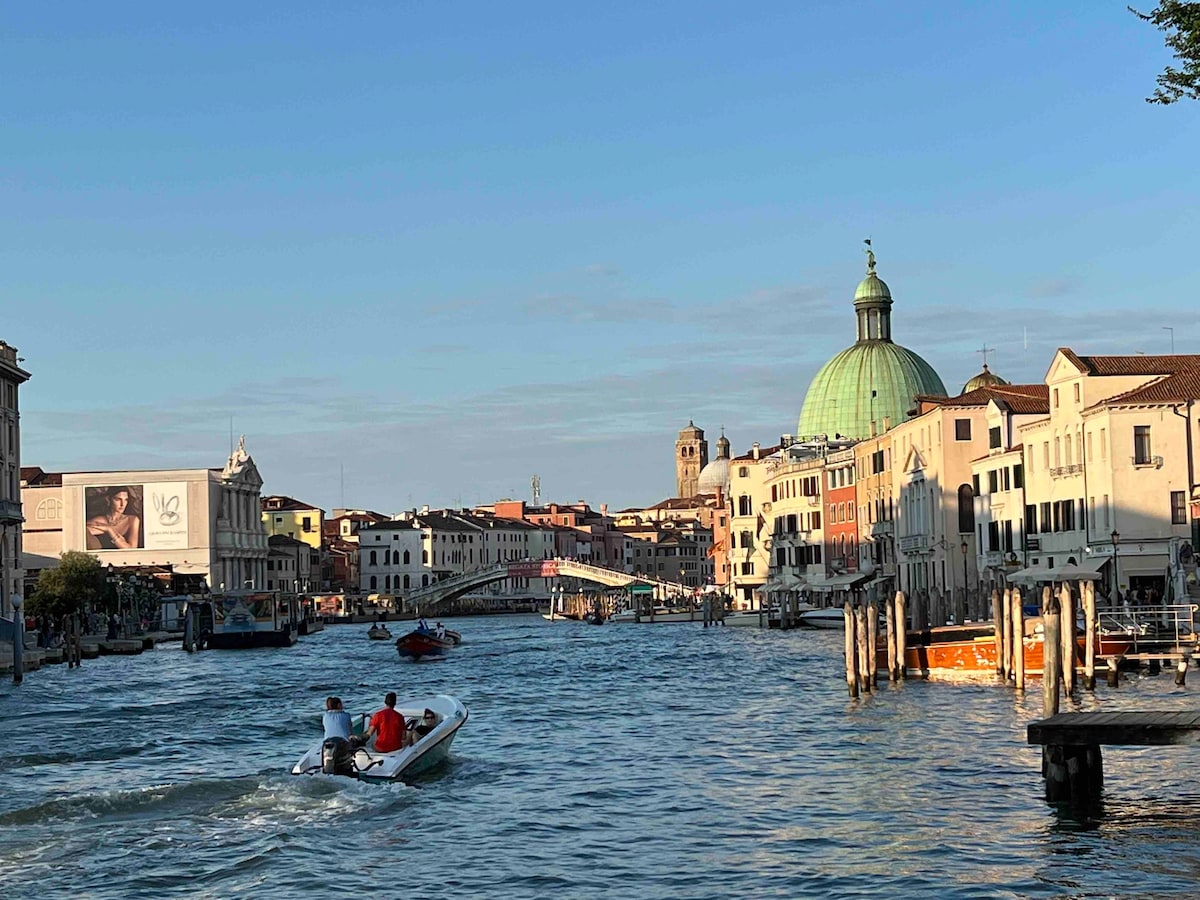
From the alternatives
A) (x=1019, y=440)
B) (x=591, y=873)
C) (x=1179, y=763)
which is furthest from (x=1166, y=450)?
(x=591, y=873)

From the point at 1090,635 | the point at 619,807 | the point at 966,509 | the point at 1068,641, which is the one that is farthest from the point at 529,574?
the point at 619,807

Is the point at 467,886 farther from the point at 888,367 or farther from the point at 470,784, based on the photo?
the point at 888,367

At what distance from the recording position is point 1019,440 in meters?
57.3

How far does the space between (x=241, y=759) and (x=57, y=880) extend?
9928 millimetres

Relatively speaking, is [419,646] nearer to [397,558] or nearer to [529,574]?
[529,574]

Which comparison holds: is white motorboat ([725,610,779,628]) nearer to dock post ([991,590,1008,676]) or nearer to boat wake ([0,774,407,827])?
dock post ([991,590,1008,676])

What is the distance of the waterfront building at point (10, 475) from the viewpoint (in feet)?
216

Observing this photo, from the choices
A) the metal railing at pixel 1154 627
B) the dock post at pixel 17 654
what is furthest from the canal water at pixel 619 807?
the dock post at pixel 17 654

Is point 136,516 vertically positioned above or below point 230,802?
above

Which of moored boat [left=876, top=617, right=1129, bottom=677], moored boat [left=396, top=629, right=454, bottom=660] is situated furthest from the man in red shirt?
moored boat [left=396, top=629, right=454, bottom=660]

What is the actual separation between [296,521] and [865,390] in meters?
63.7

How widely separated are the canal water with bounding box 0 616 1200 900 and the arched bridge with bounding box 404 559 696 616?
266 ft

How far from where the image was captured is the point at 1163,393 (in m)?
46.2

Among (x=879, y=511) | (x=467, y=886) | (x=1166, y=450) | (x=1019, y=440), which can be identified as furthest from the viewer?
(x=879, y=511)
